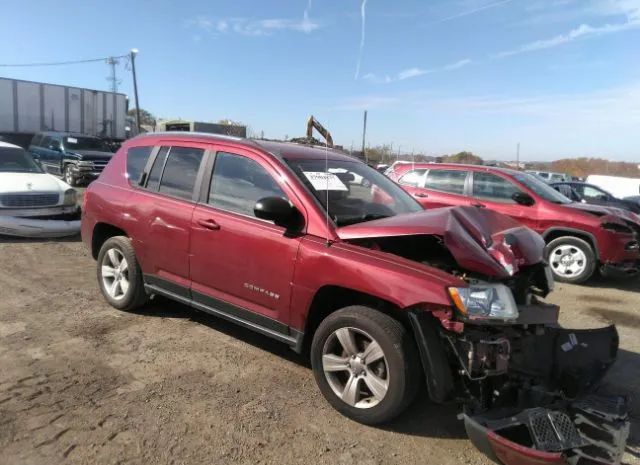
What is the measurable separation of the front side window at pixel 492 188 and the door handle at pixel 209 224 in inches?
216

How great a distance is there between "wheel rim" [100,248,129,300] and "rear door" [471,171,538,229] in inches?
213

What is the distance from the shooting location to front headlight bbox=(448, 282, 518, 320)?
2.89 m

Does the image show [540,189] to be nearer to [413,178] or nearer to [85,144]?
[413,178]

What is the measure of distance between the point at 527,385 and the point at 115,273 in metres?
3.92

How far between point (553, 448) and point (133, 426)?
2391 mm

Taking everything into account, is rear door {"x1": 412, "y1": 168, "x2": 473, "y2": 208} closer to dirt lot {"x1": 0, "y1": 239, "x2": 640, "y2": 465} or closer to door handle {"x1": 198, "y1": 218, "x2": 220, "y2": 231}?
dirt lot {"x1": 0, "y1": 239, "x2": 640, "y2": 465}

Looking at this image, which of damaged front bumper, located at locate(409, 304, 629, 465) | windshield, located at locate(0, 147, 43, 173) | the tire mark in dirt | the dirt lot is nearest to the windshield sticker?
damaged front bumper, located at locate(409, 304, 629, 465)

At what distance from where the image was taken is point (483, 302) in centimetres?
293

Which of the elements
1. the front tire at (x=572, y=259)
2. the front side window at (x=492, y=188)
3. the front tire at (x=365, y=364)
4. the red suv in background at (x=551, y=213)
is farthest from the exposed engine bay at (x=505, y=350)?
the front side window at (x=492, y=188)

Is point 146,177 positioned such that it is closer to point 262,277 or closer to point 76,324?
point 76,324

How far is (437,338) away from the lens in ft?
9.84

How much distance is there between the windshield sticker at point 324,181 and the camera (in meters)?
3.87

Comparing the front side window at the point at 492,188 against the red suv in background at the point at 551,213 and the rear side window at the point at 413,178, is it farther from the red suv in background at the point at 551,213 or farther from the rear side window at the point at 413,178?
the rear side window at the point at 413,178

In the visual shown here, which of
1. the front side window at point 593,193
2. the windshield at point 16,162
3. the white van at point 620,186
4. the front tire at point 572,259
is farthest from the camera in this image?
the white van at point 620,186
